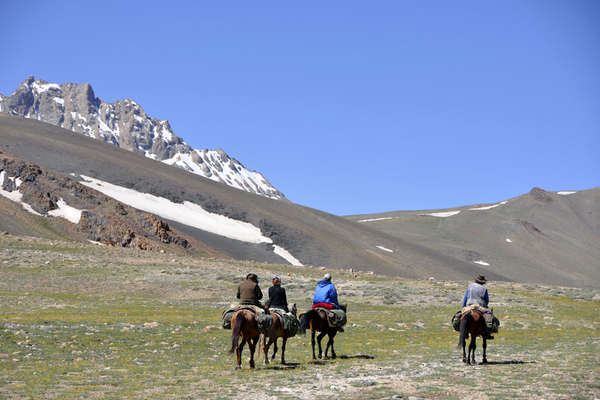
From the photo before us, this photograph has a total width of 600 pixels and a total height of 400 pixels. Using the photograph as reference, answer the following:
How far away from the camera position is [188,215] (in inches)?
5022

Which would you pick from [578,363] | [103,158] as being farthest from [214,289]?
[103,158]

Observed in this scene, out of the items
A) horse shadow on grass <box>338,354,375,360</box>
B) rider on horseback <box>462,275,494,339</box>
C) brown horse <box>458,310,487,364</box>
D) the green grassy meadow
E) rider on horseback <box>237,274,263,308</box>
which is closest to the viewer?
the green grassy meadow

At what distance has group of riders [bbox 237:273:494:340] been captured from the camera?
21062 mm

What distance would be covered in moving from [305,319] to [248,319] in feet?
10.8

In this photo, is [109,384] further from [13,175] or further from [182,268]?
[13,175]

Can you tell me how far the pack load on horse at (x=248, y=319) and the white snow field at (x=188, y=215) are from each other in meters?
96.1

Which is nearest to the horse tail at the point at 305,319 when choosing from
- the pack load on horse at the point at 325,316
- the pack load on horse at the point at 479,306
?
the pack load on horse at the point at 325,316

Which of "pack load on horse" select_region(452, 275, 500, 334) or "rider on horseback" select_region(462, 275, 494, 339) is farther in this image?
"rider on horseback" select_region(462, 275, 494, 339)

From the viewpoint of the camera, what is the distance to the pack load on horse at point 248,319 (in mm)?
20125

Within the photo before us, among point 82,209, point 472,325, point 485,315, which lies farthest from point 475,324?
point 82,209

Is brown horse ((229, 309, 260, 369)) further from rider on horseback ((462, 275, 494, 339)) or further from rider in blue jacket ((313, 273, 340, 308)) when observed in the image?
rider on horseback ((462, 275, 494, 339))

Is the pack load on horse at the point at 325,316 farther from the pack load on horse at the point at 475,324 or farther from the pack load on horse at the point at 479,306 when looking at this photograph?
the pack load on horse at the point at 475,324

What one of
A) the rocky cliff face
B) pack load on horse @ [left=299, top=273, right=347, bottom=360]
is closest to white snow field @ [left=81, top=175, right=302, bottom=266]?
the rocky cliff face

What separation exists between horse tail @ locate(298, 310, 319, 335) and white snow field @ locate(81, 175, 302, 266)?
93.8 m
